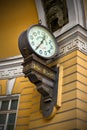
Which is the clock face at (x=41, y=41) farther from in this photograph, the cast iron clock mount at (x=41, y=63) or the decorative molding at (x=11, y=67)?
the decorative molding at (x=11, y=67)

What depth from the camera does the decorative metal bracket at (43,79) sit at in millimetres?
4402

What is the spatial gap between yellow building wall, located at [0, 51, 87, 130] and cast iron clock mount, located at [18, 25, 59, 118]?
162mm

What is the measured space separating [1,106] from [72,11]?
2.77m

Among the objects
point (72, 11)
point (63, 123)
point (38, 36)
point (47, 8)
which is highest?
point (47, 8)

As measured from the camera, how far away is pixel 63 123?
4.28m

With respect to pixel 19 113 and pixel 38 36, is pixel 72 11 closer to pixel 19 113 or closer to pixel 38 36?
pixel 38 36

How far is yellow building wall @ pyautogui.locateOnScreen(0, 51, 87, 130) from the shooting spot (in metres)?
4.23

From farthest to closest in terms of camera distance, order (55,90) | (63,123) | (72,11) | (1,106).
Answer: (1,106) < (72,11) < (55,90) < (63,123)

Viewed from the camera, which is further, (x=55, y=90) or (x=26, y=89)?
(x=26, y=89)

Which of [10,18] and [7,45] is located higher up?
[10,18]

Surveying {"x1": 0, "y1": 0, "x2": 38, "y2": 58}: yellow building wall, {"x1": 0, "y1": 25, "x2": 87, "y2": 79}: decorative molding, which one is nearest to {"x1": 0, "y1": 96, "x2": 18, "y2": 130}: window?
{"x1": 0, "y1": 0, "x2": 38, "y2": 58}: yellow building wall

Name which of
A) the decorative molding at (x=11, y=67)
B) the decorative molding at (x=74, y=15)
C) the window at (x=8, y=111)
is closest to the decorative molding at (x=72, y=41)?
the decorative molding at (x=74, y=15)

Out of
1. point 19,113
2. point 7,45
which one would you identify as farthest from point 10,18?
point 19,113

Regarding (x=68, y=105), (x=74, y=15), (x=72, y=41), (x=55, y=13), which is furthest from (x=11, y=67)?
(x=68, y=105)
